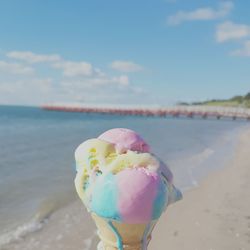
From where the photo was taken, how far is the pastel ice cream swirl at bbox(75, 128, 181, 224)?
6.76 ft

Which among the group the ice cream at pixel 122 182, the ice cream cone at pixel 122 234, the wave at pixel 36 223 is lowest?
the wave at pixel 36 223

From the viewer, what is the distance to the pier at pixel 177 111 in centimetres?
7022

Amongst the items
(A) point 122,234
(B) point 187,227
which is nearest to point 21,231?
(B) point 187,227

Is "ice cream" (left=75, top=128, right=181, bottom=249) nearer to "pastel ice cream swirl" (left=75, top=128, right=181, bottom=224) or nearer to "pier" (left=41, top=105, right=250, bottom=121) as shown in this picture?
"pastel ice cream swirl" (left=75, top=128, right=181, bottom=224)

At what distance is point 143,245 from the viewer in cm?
226

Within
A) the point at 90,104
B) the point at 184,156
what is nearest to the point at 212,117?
the point at 90,104

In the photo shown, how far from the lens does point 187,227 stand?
6.89 metres

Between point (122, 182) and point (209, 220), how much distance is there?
18.3 feet

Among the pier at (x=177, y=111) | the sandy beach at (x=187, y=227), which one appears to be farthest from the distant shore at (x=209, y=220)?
the pier at (x=177, y=111)

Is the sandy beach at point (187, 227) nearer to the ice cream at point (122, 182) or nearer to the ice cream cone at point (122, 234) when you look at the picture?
the ice cream cone at point (122, 234)

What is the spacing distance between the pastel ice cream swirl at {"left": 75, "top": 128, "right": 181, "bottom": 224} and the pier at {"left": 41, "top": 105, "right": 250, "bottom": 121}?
6659 cm

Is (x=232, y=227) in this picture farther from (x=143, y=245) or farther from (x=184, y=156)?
(x=184, y=156)

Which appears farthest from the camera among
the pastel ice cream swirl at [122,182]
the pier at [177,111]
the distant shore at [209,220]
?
the pier at [177,111]

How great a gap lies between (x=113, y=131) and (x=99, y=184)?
1.36 ft
